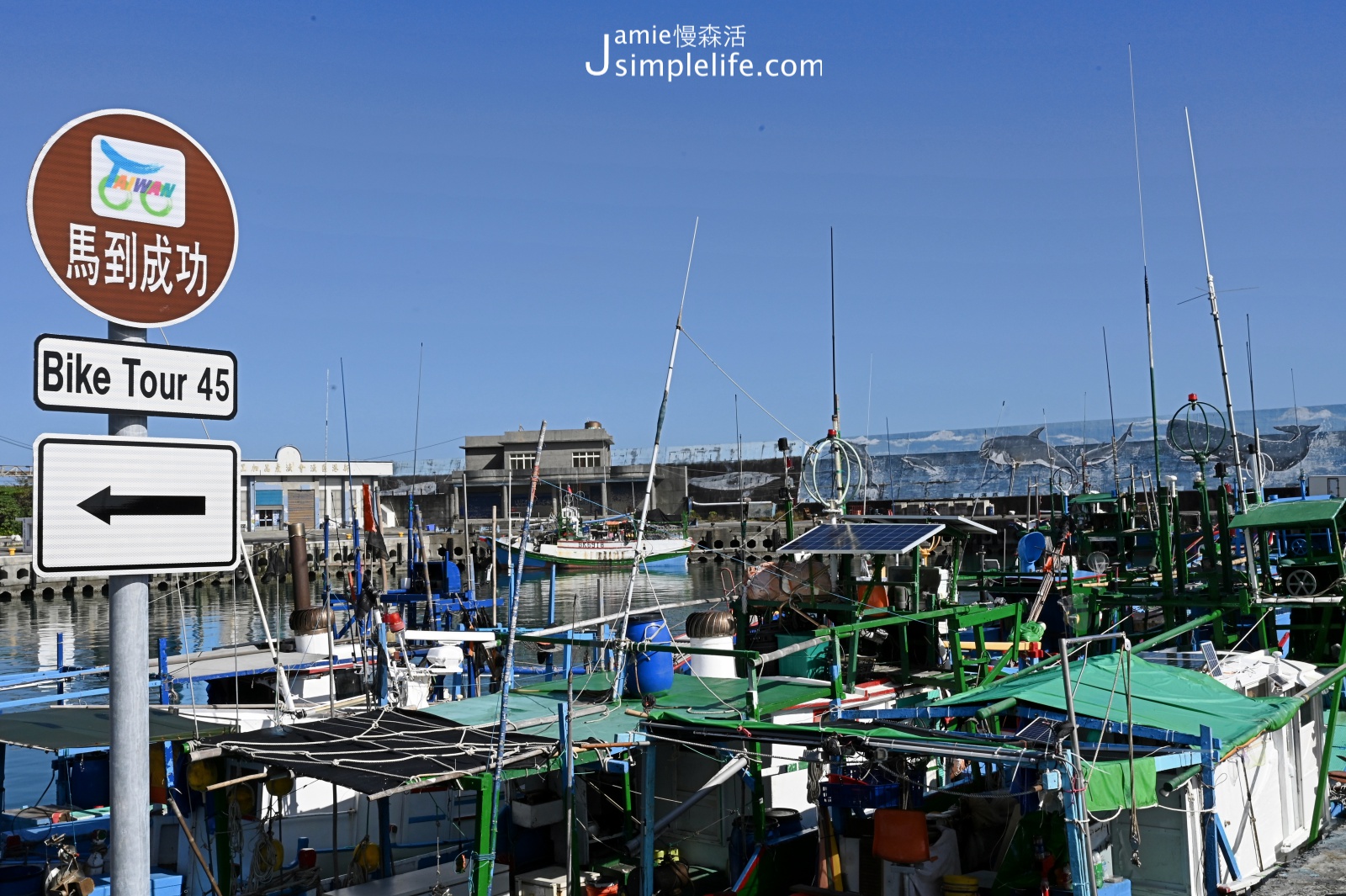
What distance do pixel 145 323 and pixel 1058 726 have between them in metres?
9.28

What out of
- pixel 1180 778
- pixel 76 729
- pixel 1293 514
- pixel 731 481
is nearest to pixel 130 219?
pixel 1180 778

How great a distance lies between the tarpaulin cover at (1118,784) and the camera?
34.2 feet

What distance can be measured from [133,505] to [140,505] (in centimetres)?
2

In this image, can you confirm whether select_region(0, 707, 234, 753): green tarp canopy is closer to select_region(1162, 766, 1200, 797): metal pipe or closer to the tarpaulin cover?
the tarpaulin cover

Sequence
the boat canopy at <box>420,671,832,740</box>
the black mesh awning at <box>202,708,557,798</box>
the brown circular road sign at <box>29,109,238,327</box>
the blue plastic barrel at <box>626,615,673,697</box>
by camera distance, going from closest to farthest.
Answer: the brown circular road sign at <box>29,109,238,327</box> < the black mesh awning at <box>202,708,557,798</box> < the boat canopy at <box>420,671,832,740</box> < the blue plastic barrel at <box>626,615,673,697</box>

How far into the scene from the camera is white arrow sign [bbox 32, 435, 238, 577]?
3.60 meters

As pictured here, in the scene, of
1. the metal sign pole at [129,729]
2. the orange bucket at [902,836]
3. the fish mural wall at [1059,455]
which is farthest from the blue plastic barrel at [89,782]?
the fish mural wall at [1059,455]

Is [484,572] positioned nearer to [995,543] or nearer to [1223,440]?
[995,543]

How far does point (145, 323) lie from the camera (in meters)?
3.96

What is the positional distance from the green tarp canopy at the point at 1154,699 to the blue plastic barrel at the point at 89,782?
1310 cm

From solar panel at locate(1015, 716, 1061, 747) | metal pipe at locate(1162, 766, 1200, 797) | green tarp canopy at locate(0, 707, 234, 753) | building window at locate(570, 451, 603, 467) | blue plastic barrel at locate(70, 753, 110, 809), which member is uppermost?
building window at locate(570, 451, 603, 467)

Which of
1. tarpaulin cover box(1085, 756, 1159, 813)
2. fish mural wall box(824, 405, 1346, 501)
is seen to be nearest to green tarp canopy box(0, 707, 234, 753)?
tarpaulin cover box(1085, 756, 1159, 813)

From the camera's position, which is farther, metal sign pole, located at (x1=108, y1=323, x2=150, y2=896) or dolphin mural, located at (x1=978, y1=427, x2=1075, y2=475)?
dolphin mural, located at (x1=978, y1=427, x2=1075, y2=475)

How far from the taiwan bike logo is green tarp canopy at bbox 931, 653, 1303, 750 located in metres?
10.6
